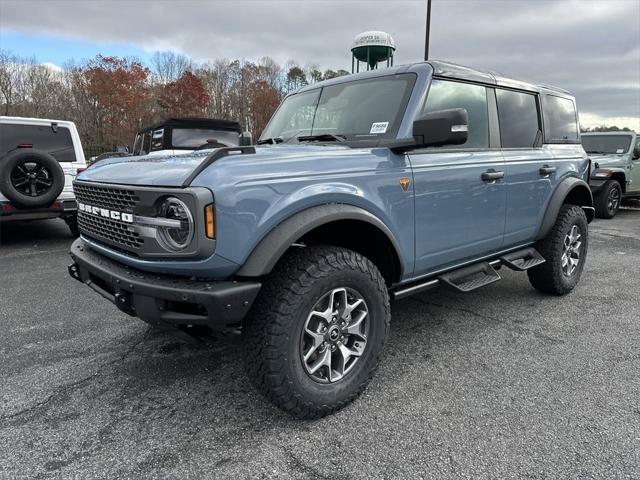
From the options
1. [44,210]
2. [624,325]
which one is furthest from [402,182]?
[44,210]

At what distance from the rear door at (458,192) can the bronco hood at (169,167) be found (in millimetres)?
636

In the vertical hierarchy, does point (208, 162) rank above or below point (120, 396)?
above

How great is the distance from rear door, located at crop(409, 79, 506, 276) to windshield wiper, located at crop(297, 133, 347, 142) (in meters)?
0.48

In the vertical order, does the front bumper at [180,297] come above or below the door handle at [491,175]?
below

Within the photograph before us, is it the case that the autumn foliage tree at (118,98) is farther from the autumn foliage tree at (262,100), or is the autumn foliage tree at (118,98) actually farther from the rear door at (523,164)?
the rear door at (523,164)

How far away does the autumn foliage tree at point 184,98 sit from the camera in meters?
35.3

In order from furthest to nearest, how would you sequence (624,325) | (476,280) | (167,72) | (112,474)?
1. (167,72)
2. (624,325)
3. (476,280)
4. (112,474)

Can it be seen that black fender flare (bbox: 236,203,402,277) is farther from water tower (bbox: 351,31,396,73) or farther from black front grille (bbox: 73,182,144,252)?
water tower (bbox: 351,31,396,73)

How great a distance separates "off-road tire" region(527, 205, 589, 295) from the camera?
4238 mm

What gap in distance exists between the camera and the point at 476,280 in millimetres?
3410

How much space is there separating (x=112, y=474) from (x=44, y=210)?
5.60m

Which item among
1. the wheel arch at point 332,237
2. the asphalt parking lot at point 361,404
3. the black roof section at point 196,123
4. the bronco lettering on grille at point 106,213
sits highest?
the black roof section at point 196,123

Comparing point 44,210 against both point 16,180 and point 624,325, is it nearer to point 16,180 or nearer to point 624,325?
point 16,180

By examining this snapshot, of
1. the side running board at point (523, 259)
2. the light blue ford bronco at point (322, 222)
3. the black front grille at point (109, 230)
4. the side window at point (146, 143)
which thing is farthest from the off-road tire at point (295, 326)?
the side window at point (146, 143)
